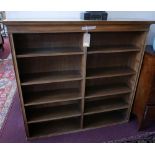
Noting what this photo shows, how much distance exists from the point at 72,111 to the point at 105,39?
90 centimetres

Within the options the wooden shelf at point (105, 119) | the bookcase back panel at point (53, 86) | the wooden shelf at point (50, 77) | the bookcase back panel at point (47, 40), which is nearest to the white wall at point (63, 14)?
the bookcase back panel at point (47, 40)

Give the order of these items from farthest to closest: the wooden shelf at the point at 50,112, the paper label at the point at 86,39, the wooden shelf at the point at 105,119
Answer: the wooden shelf at the point at 105,119
the wooden shelf at the point at 50,112
the paper label at the point at 86,39

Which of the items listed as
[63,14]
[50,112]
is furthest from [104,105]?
[63,14]

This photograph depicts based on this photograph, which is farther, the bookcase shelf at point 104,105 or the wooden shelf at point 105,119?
the wooden shelf at point 105,119

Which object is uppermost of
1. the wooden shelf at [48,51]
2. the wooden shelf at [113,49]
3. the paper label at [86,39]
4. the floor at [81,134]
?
the paper label at [86,39]

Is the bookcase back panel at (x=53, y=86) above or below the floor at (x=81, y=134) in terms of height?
above

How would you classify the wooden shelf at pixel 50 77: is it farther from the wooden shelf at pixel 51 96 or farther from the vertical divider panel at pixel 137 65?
the vertical divider panel at pixel 137 65

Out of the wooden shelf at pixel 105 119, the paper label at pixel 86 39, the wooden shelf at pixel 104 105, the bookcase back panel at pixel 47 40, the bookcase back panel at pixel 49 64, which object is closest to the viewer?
the paper label at pixel 86 39

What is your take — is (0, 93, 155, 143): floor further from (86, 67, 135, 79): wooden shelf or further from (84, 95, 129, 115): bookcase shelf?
(86, 67, 135, 79): wooden shelf

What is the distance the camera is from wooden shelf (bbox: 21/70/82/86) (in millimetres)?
1546

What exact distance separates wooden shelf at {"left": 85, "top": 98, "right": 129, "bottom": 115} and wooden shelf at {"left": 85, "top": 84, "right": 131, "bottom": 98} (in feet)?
0.70

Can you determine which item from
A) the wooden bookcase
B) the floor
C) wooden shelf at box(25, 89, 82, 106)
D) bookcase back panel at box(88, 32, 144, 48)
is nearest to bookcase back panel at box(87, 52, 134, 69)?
the wooden bookcase

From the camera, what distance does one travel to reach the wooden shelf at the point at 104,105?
74.3 inches

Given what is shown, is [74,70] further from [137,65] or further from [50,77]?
[137,65]
